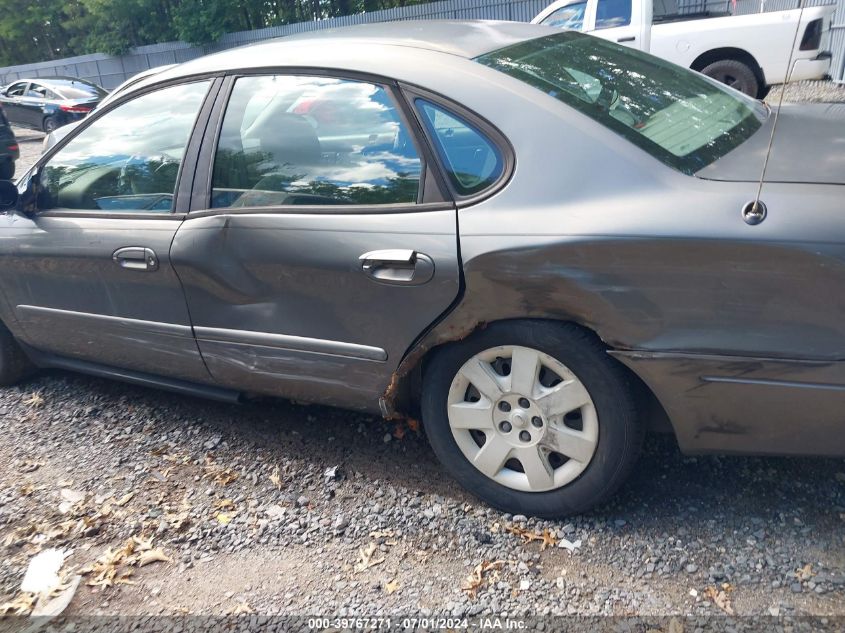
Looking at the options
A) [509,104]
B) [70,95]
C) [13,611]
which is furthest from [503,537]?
[70,95]

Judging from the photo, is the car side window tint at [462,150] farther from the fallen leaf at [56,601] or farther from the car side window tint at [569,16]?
the car side window tint at [569,16]

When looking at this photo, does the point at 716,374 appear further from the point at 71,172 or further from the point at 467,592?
the point at 71,172

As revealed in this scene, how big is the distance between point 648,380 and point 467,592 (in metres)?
0.89

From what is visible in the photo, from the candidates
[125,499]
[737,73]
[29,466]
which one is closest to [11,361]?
[29,466]

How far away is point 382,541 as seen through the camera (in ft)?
8.77

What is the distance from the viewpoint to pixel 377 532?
2721 millimetres

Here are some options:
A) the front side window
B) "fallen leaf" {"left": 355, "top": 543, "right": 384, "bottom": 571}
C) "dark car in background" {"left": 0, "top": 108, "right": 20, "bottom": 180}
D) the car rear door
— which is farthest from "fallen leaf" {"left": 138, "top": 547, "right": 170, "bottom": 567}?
the car rear door

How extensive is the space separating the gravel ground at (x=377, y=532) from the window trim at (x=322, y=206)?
1099 millimetres

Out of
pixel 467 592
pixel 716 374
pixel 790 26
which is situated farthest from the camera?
pixel 790 26

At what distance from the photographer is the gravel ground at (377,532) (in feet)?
7.66

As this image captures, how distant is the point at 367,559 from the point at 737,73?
358 inches

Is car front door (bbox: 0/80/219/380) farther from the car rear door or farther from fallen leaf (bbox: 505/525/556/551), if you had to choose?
the car rear door

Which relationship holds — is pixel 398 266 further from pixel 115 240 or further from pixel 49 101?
pixel 49 101

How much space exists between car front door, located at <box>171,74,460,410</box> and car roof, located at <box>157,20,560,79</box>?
0.10 m
